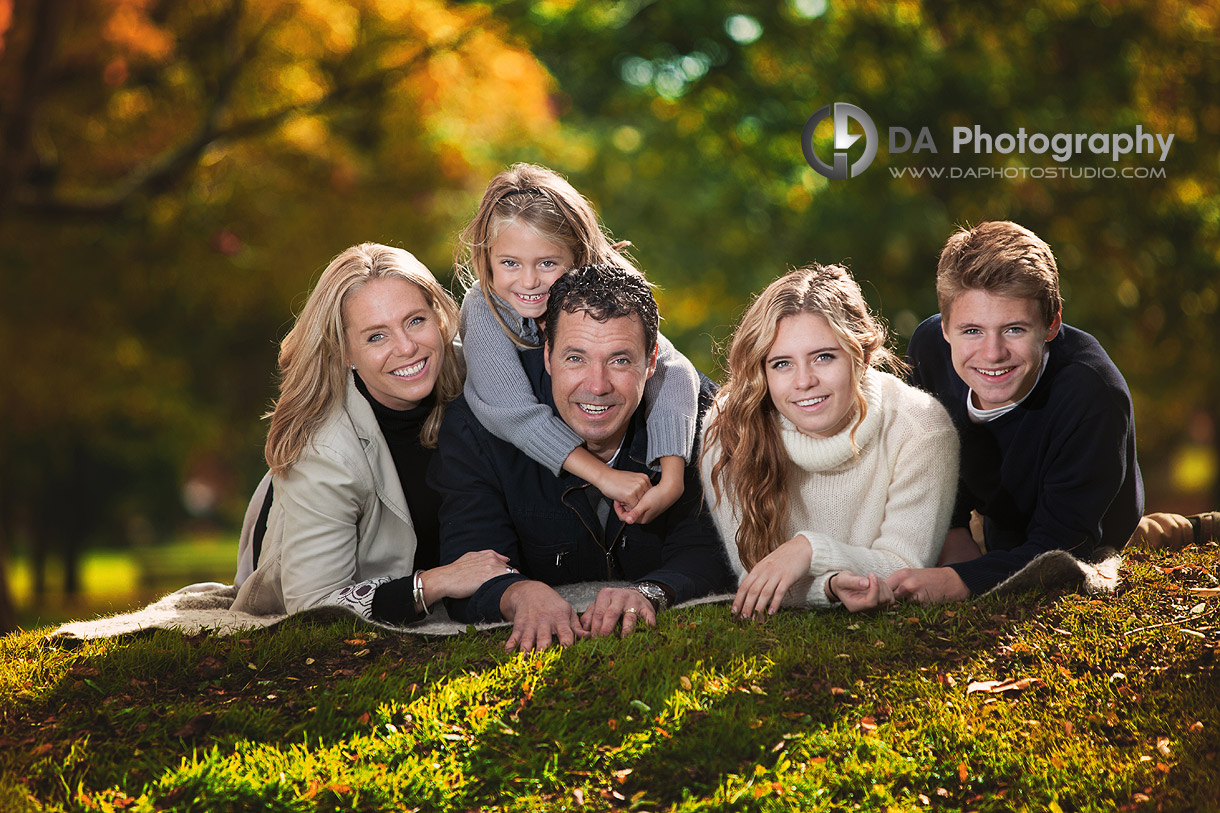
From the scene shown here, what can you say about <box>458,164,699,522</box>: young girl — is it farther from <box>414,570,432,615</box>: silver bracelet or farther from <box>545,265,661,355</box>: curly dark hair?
<box>414,570,432,615</box>: silver bracelet

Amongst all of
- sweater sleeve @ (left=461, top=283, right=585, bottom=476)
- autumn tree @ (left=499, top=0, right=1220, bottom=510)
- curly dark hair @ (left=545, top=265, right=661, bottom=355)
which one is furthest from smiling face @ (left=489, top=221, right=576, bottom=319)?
autumn tree @ (left=499, top=0, right=1220, bottom=510)

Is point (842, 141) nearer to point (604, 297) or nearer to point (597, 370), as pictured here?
point (604, 297)

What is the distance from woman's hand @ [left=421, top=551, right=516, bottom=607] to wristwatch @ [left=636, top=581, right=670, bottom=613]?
1.78 ft

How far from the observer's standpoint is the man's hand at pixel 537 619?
13.1 feet

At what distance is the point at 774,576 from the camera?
13.5ft

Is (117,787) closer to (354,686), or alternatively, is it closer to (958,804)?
(354,686)

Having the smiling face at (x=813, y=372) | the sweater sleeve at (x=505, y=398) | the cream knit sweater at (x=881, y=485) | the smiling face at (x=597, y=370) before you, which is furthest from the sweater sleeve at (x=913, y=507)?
the sweater sleeve at (x=505, y=398)

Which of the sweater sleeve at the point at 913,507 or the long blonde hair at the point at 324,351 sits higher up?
the long blonde hair at the point at 324,351

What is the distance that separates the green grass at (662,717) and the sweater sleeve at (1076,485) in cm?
18

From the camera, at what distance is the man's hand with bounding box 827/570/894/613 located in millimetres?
4094

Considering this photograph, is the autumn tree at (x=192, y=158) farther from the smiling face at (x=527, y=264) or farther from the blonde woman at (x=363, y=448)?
the smiling face at (x=527, y=264)

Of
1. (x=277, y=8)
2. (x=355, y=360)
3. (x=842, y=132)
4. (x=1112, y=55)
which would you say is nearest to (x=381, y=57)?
(x=277, y=8)

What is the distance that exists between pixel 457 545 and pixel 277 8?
284 inches

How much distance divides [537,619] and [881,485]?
1522 millimetres
